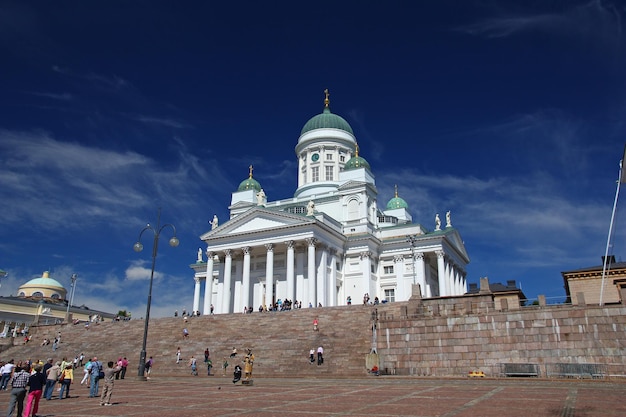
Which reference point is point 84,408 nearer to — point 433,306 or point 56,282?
point 433,306

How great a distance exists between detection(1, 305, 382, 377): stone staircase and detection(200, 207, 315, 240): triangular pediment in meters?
12.2

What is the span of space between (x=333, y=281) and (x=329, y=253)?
115 inches

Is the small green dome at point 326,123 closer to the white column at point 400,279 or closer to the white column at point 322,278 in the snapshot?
the white column at point 400,279

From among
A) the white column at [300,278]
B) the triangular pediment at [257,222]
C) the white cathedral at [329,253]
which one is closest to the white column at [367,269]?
the white cathedral at [329,253]

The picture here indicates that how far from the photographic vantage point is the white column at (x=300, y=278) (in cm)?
5000

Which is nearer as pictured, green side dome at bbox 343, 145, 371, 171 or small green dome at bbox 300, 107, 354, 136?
green side dome at bbox 343, 145, 371, 171

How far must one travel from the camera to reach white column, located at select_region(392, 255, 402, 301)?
54.6 m

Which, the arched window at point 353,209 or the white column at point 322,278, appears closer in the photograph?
the white column at point 322,278

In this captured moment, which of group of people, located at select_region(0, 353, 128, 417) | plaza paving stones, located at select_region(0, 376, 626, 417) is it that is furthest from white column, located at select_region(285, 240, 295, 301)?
plaza paving stones, located at select_region(0, 376, 626, 417)

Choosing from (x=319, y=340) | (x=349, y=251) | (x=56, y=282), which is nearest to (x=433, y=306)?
(x=319, y=340)

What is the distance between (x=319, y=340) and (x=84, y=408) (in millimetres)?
18444

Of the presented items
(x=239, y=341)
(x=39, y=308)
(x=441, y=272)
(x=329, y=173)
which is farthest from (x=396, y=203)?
(x=39, y=308)

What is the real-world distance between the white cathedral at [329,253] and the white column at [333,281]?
10cm

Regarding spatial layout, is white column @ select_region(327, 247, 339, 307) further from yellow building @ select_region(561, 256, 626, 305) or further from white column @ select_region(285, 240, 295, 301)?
yellow building @ select_region(561, 256, 626, 305)
